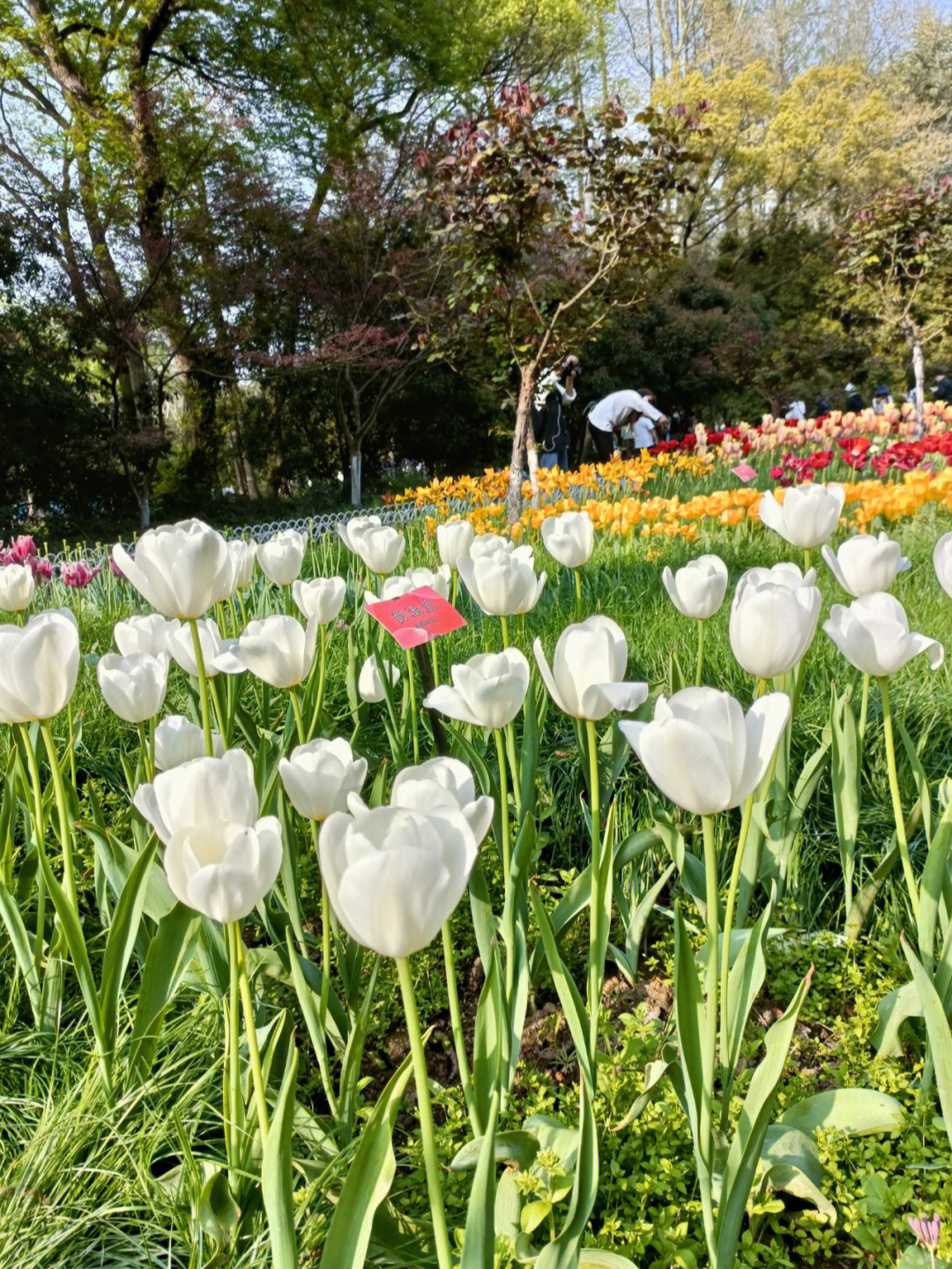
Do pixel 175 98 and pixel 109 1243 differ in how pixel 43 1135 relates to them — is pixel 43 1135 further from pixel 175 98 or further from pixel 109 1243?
pixel 175 98

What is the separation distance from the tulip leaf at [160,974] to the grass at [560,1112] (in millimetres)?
69

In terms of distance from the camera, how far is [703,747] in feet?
2.67

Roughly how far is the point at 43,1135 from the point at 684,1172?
2.65 ft

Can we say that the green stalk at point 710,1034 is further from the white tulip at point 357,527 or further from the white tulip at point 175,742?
the white tulip at point 357,527

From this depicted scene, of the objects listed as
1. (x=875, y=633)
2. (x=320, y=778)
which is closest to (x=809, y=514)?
(x=875, y=633)

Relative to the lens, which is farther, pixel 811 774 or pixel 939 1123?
pixel 811 774

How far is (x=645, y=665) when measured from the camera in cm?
254

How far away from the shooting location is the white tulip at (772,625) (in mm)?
1043

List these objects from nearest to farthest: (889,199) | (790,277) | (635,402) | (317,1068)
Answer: (317,1068), (889,199), (635,402), (790,277)

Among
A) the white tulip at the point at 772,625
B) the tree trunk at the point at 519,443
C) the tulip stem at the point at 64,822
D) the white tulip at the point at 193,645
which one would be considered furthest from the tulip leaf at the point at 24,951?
the tree trunk at the point at 519,443

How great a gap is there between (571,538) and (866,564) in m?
0.64

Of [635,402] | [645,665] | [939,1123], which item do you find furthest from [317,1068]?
[635,402]

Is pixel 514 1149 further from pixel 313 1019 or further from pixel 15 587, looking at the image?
pixel 15 587

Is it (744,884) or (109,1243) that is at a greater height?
(744,884)
